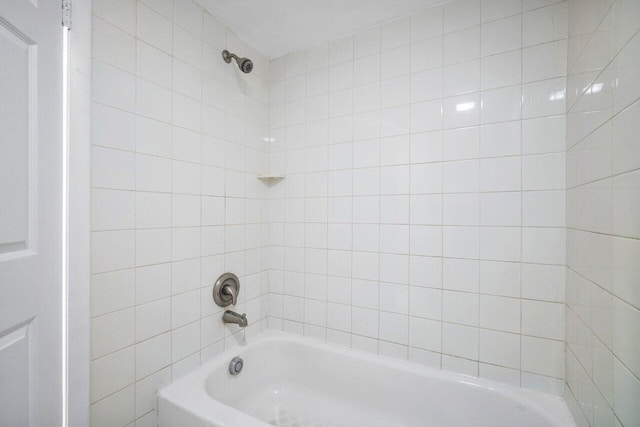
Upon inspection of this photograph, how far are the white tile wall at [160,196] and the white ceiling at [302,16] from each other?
0.33ft

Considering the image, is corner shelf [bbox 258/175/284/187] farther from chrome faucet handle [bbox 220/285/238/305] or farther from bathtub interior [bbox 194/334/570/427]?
bathtub interior [bbox 194/334/570/427]

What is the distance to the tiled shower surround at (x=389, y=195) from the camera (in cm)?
89

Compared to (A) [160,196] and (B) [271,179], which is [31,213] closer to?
(A) [160,196]

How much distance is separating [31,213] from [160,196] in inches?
18.0

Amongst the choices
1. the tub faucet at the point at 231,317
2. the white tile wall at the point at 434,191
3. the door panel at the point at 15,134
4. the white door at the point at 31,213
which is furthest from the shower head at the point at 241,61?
the tub faucet at the point at 231,317

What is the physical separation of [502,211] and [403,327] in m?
0.76

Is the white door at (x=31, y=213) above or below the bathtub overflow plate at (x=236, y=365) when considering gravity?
above

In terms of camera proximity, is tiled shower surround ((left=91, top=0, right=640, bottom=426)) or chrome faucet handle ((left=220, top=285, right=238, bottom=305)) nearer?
tiled shower surround ((left=91, top=0, right=640, bottom=426))

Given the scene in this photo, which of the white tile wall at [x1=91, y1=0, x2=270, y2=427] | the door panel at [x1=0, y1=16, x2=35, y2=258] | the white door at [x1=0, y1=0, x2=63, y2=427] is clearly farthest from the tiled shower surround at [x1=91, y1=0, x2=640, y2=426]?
the door panel at [x1=0, y1=16, x2=35, y2=258]

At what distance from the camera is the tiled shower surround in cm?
89

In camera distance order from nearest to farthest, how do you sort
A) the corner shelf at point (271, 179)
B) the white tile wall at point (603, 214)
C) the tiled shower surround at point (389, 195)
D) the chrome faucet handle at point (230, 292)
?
the white tile wall at point (603, 214), the tiled shower surround at point (389, 195), the chrome faucet handle at point (230, 292), the corner shelf at point (271, 179)

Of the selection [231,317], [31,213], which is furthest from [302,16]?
[231,317]

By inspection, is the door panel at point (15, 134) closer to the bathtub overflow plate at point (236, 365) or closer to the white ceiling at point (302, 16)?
the white ceiling at point (302, 16)

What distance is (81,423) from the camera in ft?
3.13
